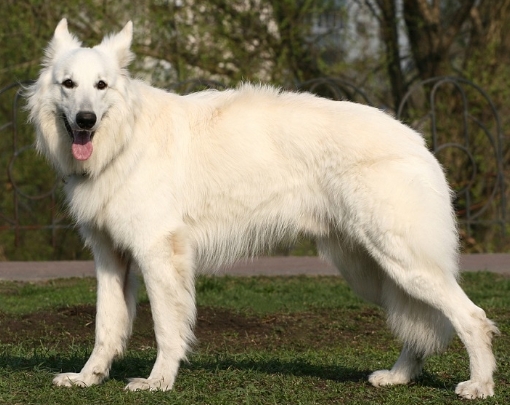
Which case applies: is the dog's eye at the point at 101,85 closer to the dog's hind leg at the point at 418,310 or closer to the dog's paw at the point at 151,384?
the dog's hind leg at the point at 418,310

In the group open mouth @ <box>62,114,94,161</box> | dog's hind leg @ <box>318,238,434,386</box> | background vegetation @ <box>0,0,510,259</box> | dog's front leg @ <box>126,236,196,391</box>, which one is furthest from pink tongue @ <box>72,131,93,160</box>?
background vegetation @ <box>0,0,510,259</box>

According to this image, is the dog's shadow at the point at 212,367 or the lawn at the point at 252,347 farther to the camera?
the dog's shadow at the point at 212,367

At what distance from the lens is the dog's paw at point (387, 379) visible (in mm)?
5688

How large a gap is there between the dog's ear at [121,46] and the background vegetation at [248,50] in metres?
8.61

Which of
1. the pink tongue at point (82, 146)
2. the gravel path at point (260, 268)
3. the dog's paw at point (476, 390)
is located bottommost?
the gravel path at point (260, 268)

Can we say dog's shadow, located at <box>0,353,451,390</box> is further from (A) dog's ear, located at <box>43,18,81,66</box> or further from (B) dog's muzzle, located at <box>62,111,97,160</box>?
(A) dog's ear, located at <box>43,18,81,66</box>

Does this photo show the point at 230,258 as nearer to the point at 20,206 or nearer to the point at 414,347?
the point at 414,347

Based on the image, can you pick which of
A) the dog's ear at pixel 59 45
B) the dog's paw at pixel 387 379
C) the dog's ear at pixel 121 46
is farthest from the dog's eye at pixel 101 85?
the dog's paw at pixel 387 379

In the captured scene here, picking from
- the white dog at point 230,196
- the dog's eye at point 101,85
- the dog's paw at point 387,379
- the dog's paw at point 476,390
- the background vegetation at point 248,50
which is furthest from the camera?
the background vegetation at point 248,50

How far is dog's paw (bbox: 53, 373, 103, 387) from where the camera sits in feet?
18.2

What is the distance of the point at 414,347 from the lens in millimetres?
5680

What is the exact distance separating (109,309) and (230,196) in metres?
1.04

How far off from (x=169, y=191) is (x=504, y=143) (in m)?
10.7

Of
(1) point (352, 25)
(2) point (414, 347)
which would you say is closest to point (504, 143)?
(1) point (352, 25)
